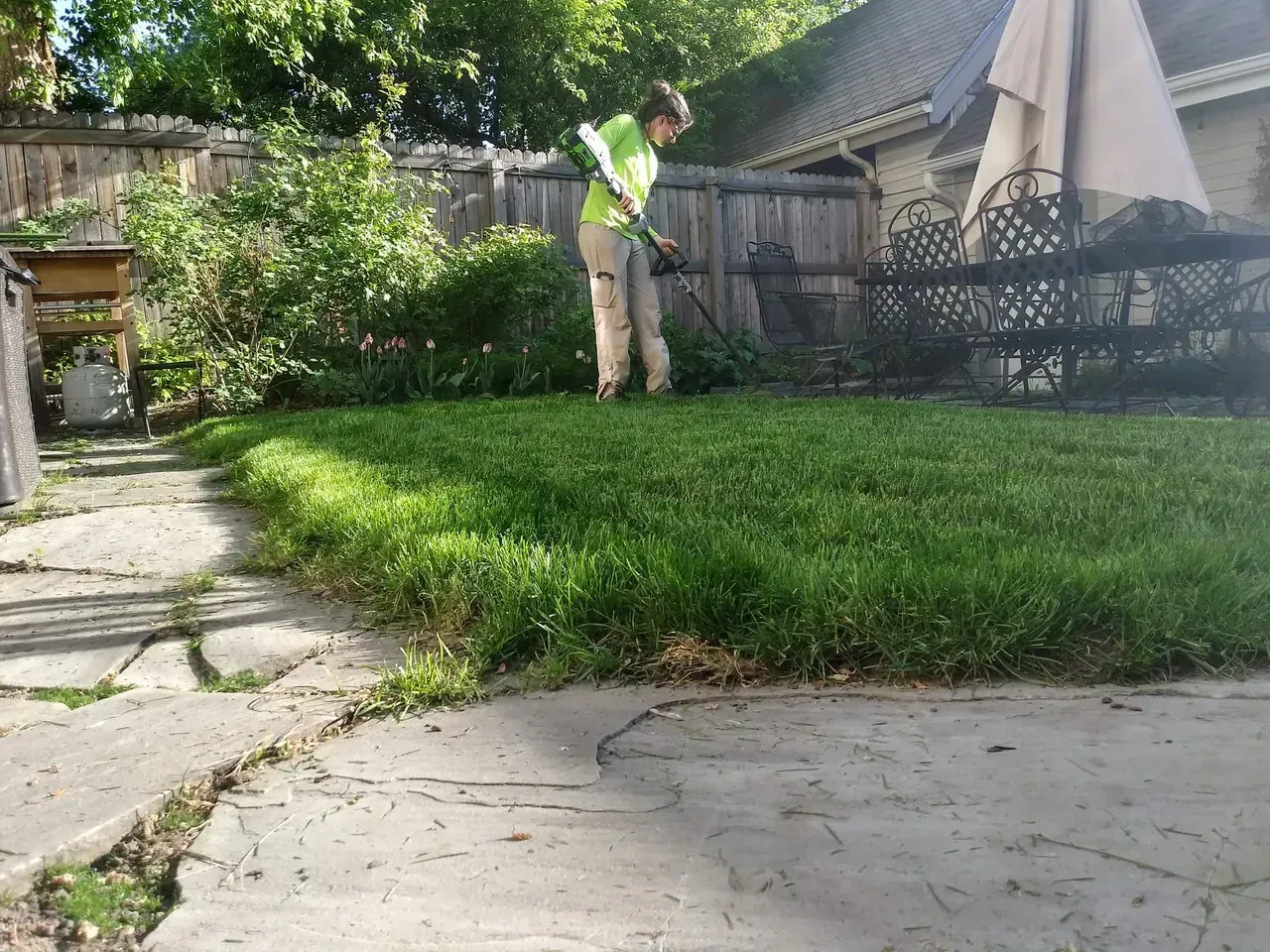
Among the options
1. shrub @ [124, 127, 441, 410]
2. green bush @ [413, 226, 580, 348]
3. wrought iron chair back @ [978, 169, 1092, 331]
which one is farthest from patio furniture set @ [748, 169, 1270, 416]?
shrub @ [124, 127, 441, 410]

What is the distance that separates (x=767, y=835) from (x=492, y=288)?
6770 millimetres

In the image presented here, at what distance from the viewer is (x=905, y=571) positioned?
169 centimetres

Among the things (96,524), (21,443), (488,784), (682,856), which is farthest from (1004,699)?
(21,443)

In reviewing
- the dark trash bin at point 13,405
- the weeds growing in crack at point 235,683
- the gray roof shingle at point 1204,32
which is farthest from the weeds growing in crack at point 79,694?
the gray roof shingle at point 1204,32

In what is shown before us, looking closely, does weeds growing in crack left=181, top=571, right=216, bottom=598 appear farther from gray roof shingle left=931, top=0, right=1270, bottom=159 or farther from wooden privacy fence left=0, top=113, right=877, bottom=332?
gray roof shingle left=931, top=0, right=1270, bottom=159

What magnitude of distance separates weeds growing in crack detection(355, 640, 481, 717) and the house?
21.2 ft

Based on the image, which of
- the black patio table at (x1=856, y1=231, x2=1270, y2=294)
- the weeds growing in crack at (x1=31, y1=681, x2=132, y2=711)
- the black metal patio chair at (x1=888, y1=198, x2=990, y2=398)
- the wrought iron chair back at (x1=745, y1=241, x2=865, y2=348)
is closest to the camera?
the weeds growing in crack at (x1=31, y1=681, x2=132, y2=711)

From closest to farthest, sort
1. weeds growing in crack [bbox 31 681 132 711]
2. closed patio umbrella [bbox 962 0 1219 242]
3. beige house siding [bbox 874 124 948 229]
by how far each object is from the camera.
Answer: weeds growing in crack [bbox 31 681 132 711]
closed patio umbrella [bbox 962 0 1219 242]
beige house siding [bbox 874 124 948 229]

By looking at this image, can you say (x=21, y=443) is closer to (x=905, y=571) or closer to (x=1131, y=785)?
(x=905, y=571)

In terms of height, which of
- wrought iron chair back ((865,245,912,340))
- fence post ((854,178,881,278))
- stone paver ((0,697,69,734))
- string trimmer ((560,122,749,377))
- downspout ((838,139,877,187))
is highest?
downspout ((838,139,877,187))

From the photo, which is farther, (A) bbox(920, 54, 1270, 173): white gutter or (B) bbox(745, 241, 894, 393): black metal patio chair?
(B) bbox(745, 241, 894, 393): black metal patio chair

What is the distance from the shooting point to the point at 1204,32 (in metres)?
8.52

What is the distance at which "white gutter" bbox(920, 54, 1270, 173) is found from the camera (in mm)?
7516

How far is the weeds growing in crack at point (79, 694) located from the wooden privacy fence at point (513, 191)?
226 inches
